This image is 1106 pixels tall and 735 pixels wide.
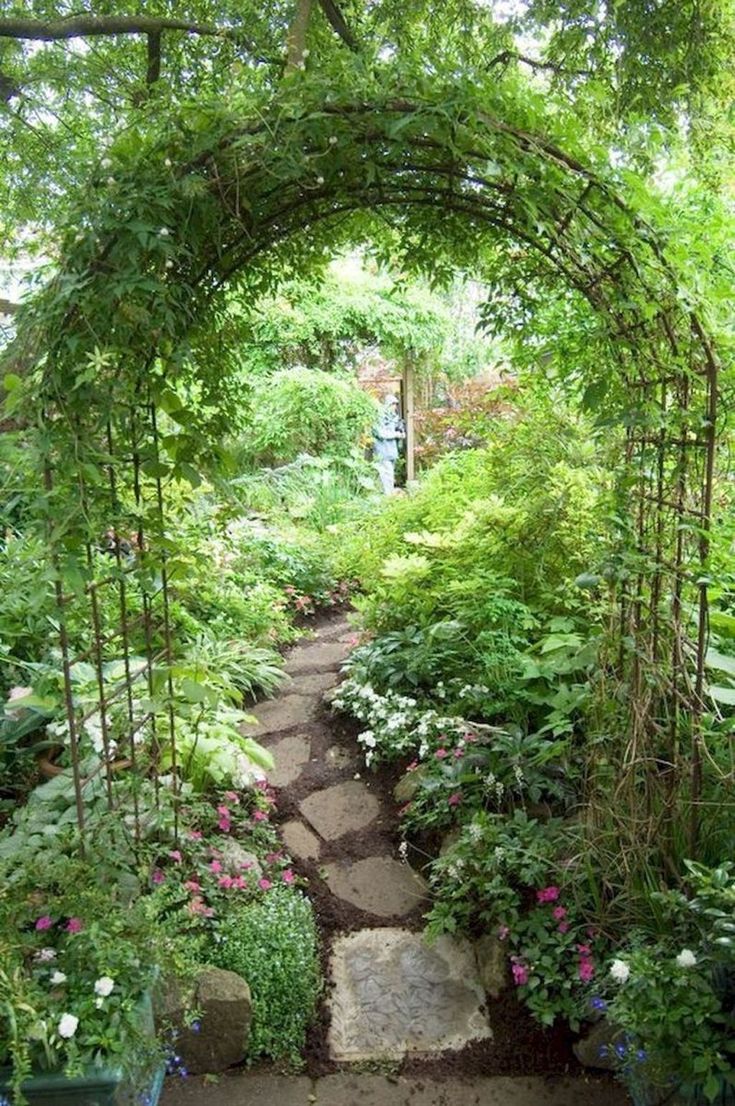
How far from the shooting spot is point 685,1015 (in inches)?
57.6

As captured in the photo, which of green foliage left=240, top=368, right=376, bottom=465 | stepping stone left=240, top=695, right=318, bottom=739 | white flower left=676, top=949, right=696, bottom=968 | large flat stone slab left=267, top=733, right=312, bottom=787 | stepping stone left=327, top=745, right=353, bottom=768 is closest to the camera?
white flower left=676, top=949, right=696, bottom=968

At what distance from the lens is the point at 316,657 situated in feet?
14.5

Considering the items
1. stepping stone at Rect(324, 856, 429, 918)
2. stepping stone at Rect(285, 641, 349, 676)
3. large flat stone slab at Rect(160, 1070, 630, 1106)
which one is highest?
stepping stone at Rect(285, 641, 349, 676)

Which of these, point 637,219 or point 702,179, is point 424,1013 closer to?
point 637,219

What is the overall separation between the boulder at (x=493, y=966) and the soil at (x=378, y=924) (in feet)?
0.10

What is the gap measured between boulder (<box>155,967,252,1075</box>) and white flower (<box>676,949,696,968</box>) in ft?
3.36

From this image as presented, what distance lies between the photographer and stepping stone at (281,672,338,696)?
393 centimetres

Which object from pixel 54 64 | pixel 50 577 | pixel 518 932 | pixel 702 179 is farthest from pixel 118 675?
pixel 54 64

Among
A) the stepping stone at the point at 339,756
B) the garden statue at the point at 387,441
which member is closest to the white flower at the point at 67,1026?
the stepping stone at the point at 339,756

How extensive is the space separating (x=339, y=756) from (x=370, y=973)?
3.82 ft

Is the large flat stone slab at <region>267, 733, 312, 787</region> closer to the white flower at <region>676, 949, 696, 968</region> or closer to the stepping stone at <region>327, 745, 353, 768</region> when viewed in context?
the stepping stone at <region>327, 745, 353, 768</region>

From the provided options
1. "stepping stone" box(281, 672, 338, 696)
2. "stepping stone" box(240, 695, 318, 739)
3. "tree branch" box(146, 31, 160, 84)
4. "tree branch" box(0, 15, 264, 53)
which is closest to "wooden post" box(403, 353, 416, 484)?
"stepping stone" box(281, 672, 338, 696)

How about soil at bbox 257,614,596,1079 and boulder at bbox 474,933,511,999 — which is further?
boulder at bbox 474,933,511,999

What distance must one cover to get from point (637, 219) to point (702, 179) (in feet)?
Result: 3.02
